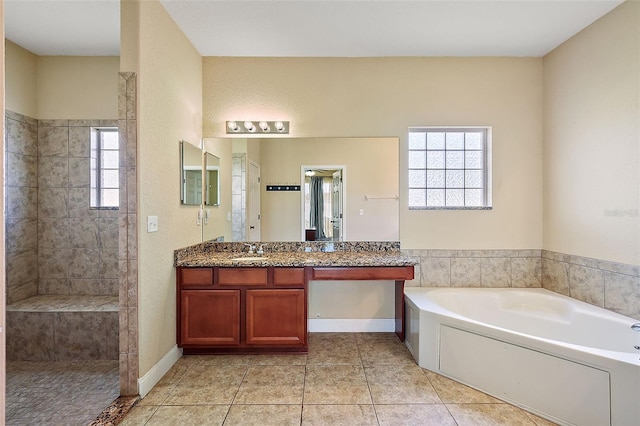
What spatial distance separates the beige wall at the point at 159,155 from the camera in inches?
86.1

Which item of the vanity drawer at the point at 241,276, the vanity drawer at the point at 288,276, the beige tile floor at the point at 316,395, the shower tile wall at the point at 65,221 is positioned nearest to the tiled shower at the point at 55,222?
the shower tile wall at the point at 65,221

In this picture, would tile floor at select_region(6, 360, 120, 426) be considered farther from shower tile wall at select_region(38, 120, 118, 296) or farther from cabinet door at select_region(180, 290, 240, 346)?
shower tile wall at select_region(38, 120, 118, 296)

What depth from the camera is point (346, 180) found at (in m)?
3.27

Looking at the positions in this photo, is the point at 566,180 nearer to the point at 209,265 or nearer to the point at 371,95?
the point at 371,95

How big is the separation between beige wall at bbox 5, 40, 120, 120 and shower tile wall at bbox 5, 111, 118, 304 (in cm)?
10

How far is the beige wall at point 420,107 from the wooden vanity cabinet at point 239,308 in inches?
51.6

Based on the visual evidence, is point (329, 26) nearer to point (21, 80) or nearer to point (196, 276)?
point (196, 276)

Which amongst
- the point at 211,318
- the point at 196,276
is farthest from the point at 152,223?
the point at 211,318

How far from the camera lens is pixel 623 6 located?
235 cm

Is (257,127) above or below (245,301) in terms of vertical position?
above

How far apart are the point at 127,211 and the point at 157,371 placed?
3.96 ft

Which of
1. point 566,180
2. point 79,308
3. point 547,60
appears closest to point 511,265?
point 566,180

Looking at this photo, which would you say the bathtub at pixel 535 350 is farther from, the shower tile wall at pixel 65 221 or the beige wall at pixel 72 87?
the beige wall at pixel 72 87

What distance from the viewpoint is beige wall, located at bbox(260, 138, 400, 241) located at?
326 centimetres
